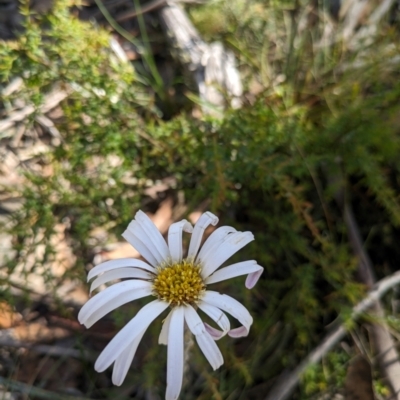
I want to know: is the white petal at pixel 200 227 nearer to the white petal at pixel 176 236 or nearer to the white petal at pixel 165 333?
the white petal at pixel 176 236

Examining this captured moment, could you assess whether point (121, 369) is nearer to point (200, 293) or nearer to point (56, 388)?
point (200, 293)

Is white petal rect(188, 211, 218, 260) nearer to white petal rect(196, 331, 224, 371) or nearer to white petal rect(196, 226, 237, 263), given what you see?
white petal rect(196, 226, 237, 263)

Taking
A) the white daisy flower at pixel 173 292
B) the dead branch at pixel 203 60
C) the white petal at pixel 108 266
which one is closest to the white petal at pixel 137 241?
the white daisy flower at pixel 173 292

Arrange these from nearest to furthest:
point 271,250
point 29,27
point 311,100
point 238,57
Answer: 1. point 29,27
2. point 271,250
3. point 311,100
4. point 238,57

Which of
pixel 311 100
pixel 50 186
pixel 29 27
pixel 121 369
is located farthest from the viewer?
pixel 311 100

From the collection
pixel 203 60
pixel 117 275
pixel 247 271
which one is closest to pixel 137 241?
pixel 117 275

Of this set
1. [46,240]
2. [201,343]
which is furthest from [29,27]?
[201,343]

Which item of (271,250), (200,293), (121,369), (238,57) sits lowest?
(121,369)

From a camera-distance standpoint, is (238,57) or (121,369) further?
(238,57)
